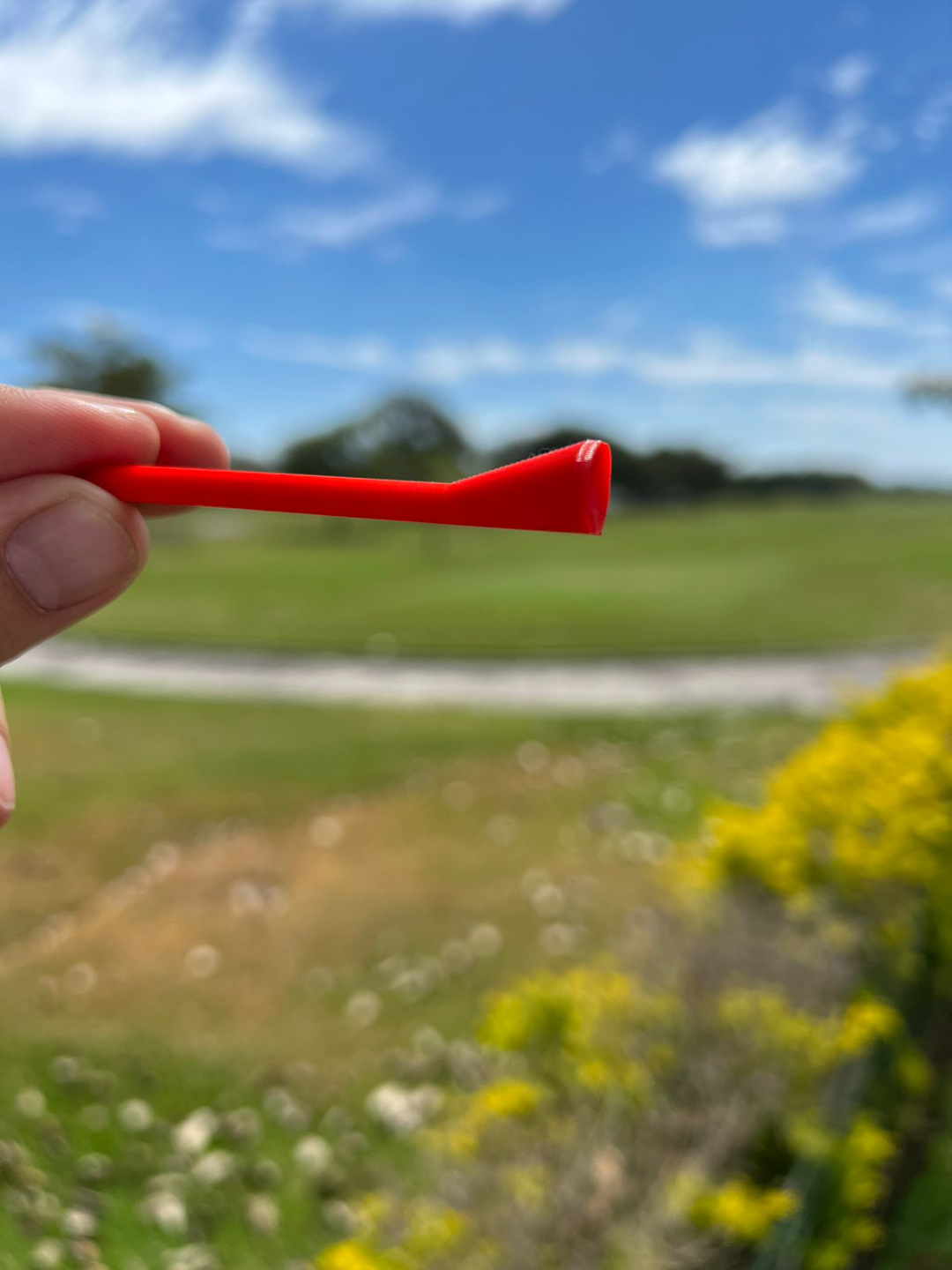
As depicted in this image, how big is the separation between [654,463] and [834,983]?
1883 inches

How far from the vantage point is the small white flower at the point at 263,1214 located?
295 centimetres

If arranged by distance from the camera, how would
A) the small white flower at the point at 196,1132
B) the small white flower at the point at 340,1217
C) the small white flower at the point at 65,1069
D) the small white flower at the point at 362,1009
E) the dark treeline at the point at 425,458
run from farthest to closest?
the dark treeline at the point at 425,458 → the small white flower at the point at 362,1009 → the small white flower at the point at 65,1069 → the small white flower at the point at 196,1132 → the small white flower at the point at 340,1217

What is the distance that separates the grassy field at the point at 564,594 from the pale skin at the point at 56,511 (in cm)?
194

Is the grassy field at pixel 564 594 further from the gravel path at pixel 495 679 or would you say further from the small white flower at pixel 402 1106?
the small white flower at pixel 402 1106

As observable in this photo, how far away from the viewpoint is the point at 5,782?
5.03 ft

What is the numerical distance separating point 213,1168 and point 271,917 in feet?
5.81

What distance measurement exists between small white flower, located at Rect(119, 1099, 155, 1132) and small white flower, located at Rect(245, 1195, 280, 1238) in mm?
560

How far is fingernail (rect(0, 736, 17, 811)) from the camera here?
1511 millimetres

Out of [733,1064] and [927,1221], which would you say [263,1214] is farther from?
[927,1221]

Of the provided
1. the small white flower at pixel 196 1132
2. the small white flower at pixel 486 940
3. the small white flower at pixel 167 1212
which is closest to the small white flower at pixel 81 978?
the small white flower at pixel 196 1132

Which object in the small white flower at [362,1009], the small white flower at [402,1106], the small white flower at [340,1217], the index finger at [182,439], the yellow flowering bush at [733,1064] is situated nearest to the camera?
the index finger at [182,439]

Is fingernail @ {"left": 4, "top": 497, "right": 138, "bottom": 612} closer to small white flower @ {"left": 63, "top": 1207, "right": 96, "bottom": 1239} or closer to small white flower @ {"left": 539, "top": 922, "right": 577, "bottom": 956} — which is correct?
small white flower @ {"left": 63, "top": 1207, "right": 96, "bottom": 1239}

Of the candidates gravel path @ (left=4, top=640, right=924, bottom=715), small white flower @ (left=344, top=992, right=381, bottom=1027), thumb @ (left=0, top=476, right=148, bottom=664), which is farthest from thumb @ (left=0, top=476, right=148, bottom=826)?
gravel path @ (left=4, top=640, right=924, bottom=715)

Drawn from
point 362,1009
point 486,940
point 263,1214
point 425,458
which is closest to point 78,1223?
point 263,1214
